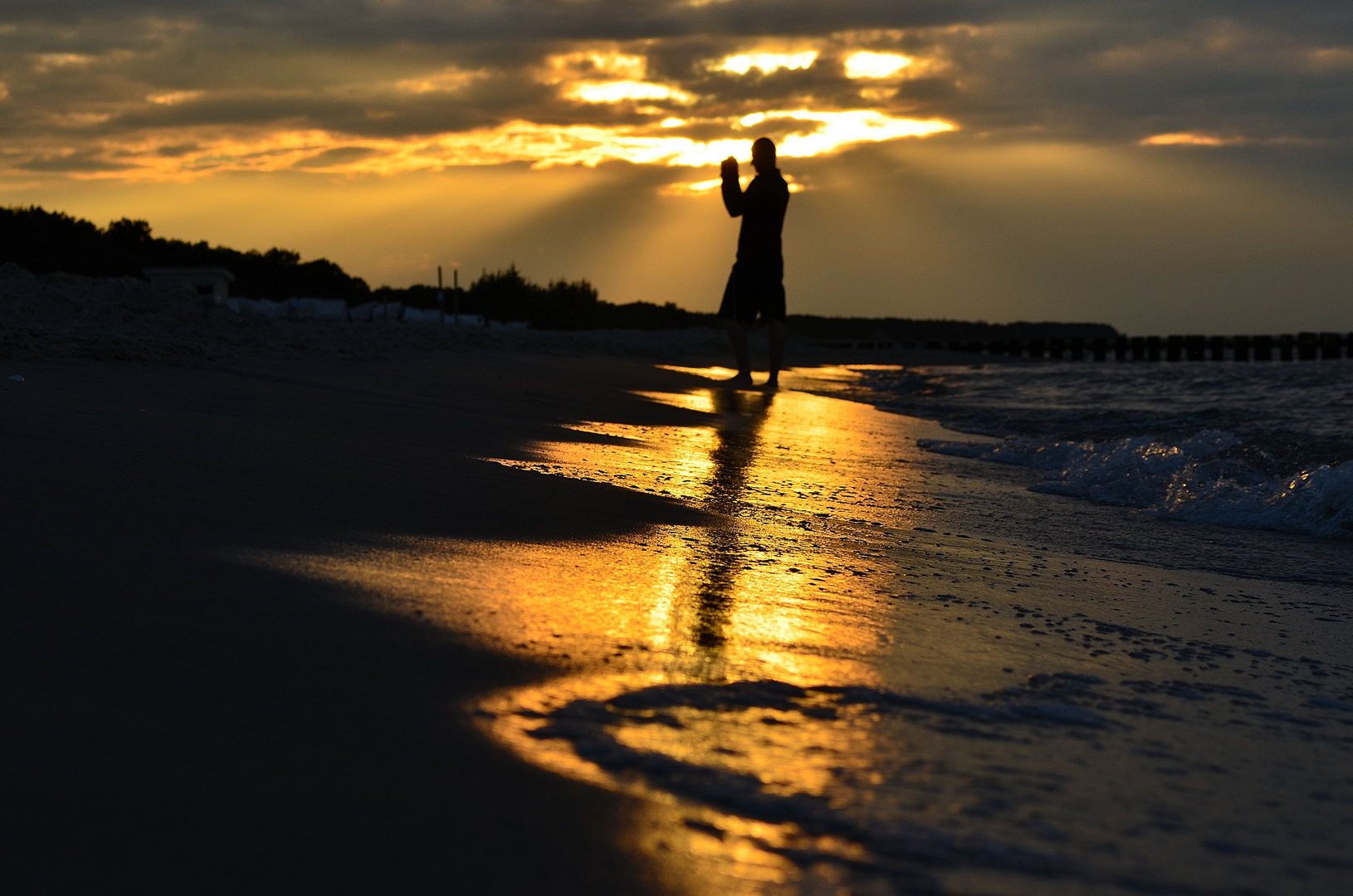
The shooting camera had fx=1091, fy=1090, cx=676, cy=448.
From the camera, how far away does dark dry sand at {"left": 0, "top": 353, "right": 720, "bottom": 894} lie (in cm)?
89

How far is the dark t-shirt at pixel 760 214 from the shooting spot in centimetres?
850

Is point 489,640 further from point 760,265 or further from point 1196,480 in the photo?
point 760,265

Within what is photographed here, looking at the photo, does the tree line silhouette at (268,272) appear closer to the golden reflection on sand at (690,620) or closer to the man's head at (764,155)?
the man's head at (764,155)

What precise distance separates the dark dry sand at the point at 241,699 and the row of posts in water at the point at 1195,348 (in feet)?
100

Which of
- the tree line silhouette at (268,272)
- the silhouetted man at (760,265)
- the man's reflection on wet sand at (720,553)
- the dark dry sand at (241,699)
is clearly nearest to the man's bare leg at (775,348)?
the silhouetted man at (760,265)

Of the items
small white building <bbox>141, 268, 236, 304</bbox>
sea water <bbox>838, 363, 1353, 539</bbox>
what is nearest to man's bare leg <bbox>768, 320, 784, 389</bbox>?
sea water <bbox>838, 363, 1353, 539</bbox>

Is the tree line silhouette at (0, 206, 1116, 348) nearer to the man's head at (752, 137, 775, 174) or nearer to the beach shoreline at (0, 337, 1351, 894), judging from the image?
the man's head at (752, 137, 775, 174)

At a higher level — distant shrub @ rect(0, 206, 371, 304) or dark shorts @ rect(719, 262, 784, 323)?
distant shrub @ rect(0, 206, 371, 304)

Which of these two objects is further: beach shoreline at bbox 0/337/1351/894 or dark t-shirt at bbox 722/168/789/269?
dark t-shirt at bbox 722/168/789/269

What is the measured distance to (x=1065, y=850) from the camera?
1.00 m

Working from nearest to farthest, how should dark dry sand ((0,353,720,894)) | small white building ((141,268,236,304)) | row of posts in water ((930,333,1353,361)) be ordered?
dark dry sand ((0,353,720,894)), small white building ((141,268,236,304)), row of posts in water ((930,333,1353,361))

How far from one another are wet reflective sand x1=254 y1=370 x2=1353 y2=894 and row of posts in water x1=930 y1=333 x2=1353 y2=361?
29758mm

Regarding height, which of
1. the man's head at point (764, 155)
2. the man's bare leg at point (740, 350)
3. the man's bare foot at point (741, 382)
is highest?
the man's head at point (764, 155)

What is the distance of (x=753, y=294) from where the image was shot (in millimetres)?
8742
